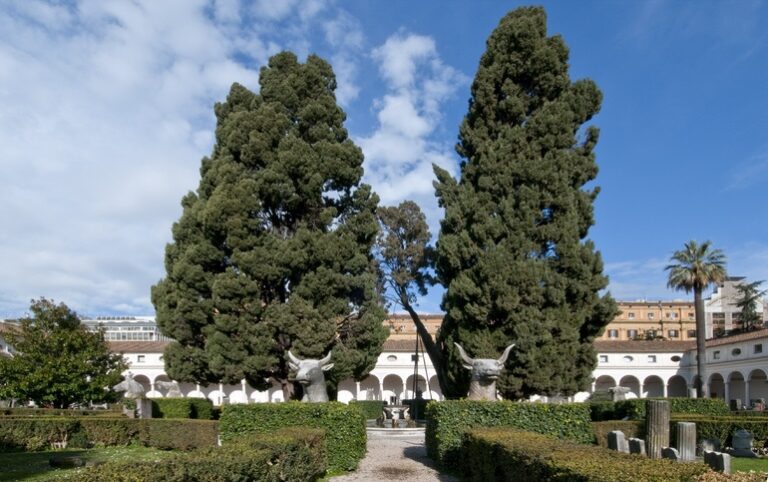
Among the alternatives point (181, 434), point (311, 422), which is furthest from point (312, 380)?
point (181, 434)

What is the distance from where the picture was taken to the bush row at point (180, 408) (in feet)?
84.6

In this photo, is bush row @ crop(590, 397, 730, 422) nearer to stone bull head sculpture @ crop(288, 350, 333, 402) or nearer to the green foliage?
stone bull head sculpture @ crop(288, 350, 333, 402)

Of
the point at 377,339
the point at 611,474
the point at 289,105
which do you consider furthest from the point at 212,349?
the point at 611,474

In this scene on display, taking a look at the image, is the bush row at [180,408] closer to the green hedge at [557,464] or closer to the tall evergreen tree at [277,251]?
the tall evergreen tree at [277,251]

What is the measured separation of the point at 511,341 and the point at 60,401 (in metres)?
21.9

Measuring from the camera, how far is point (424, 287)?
105 ft

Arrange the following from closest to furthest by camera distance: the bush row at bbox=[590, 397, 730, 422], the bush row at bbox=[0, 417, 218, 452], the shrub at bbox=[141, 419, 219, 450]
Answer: the shrub at bbox=[141, 419, 219, 450]
the bush row at bbox=[0, 417, 218, 452]
the bush row at bbox=[590, 397, 730, 422]

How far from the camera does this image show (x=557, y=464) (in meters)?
6.30

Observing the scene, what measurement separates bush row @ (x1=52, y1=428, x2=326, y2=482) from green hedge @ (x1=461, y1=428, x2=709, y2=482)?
3.06 meters

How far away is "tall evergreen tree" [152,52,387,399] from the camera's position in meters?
22.3

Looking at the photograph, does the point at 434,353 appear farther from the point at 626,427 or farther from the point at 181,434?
the point at 181,434

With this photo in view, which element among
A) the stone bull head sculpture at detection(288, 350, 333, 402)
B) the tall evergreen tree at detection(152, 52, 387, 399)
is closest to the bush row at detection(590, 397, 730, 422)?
the tall evergreen tree at detection(152, 52, 387, 399)

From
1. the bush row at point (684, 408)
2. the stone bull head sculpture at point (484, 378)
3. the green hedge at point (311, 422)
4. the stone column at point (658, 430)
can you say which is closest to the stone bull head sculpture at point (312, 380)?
the green hedge at point (311, 422)

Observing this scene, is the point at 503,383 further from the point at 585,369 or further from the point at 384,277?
the point at 384,277
